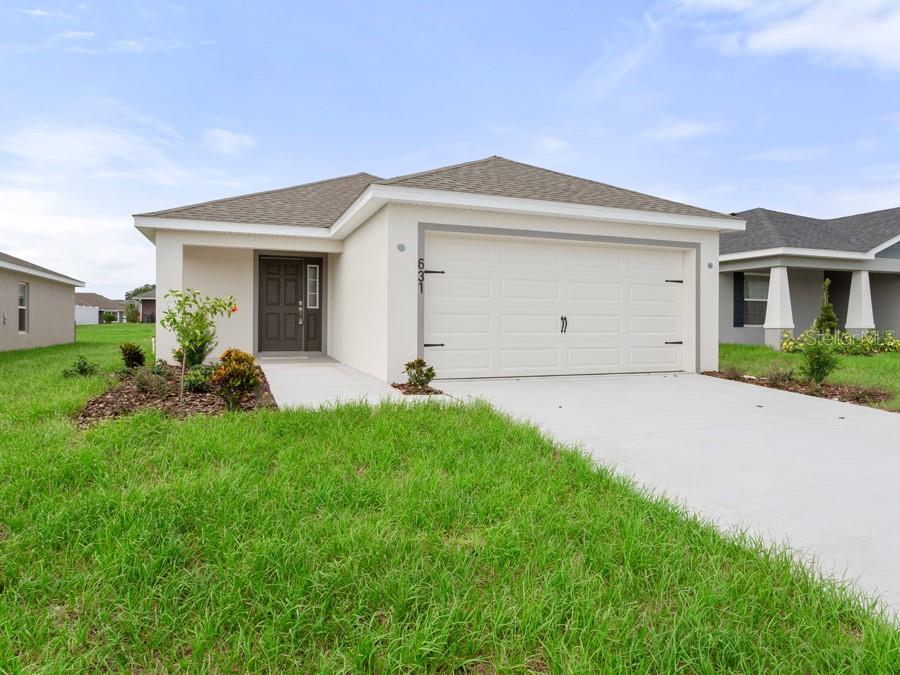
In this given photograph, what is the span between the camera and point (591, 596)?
2.26 meters

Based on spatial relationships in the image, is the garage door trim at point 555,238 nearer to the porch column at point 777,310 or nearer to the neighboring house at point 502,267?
the neighboring house at point 502,267

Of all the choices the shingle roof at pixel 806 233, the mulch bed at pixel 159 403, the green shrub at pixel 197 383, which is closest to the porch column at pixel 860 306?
the shingle roof at pixel 806 233

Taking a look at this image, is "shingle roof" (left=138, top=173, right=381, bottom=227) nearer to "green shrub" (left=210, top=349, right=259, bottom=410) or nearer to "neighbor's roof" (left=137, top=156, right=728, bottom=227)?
"neighbor's roof" (left=137, top=156, right=728, bottom=227)

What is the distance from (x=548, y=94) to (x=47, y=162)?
14.1 meters

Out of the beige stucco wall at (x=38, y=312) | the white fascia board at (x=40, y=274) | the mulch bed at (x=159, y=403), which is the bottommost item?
the mulch bed at (x=159, y=403)

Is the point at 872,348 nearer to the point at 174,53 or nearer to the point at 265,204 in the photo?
the point at 265,204

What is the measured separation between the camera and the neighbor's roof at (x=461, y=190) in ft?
28.7

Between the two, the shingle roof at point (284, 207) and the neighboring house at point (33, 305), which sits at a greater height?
the shingle roof at point (284, 207)

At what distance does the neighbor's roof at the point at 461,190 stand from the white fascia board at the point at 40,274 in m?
8.20

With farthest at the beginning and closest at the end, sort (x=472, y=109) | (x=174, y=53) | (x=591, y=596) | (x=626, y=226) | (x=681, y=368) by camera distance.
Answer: (x=472, y=109), (x=174, y=53), (x=681, y=368), (x=626, y=226), (x=591, y=596)

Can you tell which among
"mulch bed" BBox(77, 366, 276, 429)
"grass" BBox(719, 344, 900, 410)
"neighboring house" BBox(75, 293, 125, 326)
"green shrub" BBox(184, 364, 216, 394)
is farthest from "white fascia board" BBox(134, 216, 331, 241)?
"neighboring house" BBox(75, 293, 125, 326)

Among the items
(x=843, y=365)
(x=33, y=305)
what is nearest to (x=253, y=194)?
(x=33, y=305)

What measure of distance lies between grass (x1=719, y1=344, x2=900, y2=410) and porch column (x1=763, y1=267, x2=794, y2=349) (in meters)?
0.44

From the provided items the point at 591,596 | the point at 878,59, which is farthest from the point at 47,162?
the point at 878,59
